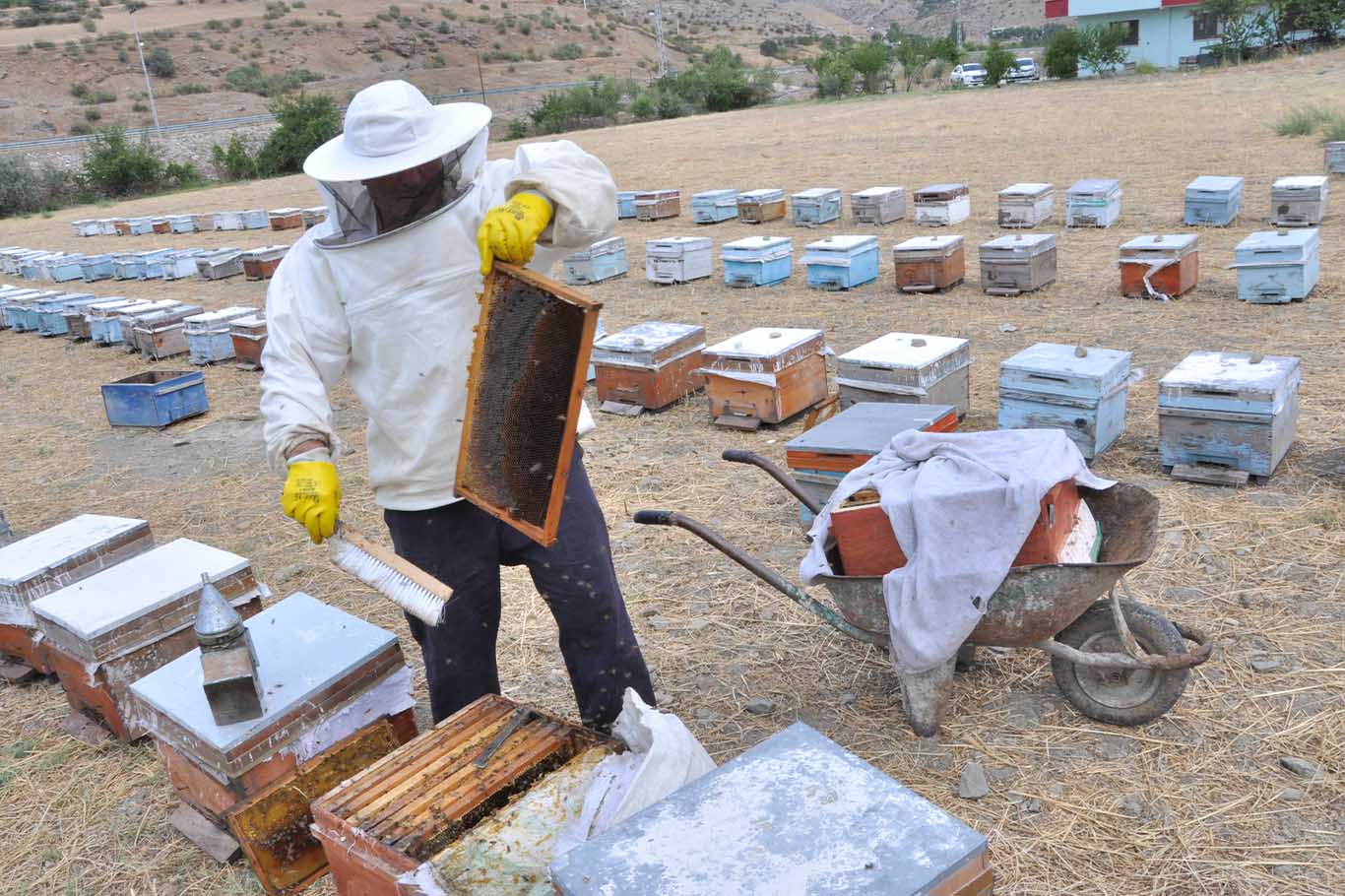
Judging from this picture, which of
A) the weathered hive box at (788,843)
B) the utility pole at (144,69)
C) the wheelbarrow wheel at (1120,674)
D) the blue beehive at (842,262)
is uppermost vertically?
the utility pole at (144,69)

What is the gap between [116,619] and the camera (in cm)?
331

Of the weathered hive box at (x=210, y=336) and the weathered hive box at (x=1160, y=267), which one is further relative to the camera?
the weathered hive box at (x=210, y=336)

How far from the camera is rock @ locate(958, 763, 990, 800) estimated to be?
2.76 metres

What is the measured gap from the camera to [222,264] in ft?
43.9

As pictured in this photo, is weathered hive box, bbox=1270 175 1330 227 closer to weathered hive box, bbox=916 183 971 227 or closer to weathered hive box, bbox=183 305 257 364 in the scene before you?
weathered hive box, bbox=916 183 971 227

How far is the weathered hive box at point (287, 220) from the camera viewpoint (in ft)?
57.0

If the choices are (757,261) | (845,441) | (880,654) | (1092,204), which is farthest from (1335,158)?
(880,654)

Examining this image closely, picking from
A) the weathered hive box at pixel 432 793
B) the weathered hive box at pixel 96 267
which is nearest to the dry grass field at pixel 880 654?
the weathered hive box at pixel 432 793

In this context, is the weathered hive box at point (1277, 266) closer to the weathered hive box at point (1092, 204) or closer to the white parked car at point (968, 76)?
the weathered hive box at point (1092, 204)

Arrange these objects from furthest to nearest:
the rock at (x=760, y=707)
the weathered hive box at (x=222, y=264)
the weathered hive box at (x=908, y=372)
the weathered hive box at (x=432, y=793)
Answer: the weathered hive box at (x=222, y=264) < the weathered hive box at (x=908, y=372) < the rock at (x=760, y=707) < the weathered hive box at (x=432, y=793)

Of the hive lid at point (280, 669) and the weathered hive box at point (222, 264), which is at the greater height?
the weathered hive box at point (222, 264)

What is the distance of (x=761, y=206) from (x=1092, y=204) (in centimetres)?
418

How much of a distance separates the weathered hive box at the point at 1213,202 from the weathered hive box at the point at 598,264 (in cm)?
555

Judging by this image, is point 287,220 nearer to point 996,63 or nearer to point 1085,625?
point 1085,625
